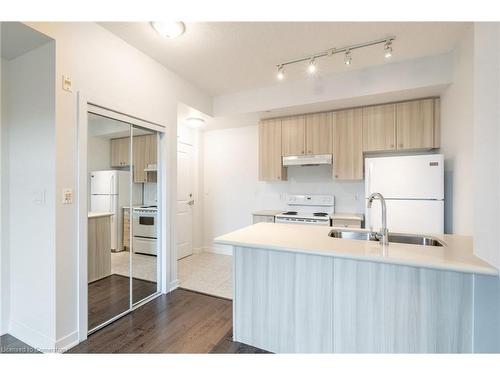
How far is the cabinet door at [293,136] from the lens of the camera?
3635mm

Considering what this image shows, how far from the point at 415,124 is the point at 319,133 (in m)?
1.18

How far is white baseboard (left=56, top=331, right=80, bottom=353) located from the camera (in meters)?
1.78

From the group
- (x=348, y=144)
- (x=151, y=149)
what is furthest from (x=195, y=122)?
(x=348, y=144)

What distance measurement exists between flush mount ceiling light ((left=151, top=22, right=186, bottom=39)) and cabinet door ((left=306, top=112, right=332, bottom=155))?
2142 mm

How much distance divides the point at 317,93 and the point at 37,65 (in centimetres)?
290

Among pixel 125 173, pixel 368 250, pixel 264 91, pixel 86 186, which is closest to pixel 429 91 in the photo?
pixel 264 91

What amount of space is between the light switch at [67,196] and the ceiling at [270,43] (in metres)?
1.49

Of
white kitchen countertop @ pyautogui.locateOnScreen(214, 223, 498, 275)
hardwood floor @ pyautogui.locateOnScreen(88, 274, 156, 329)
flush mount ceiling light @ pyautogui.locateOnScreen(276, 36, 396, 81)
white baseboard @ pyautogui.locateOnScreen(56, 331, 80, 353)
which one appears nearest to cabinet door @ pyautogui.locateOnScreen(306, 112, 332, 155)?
flush mount ceiling light @ pyautogui.locateOnScreen(276, 36, 396, 81)

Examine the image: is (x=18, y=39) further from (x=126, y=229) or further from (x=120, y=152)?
(x=126, y=229)

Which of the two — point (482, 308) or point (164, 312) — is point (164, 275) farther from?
point (482, 308)

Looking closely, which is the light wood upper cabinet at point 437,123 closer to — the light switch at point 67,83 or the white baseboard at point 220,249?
the white baseboard at point 220,249

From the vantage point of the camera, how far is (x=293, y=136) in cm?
370

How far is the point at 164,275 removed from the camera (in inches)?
111

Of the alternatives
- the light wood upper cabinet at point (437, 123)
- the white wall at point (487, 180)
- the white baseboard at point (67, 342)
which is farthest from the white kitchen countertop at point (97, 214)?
the light wood upper cabinet at point (437, 123)
